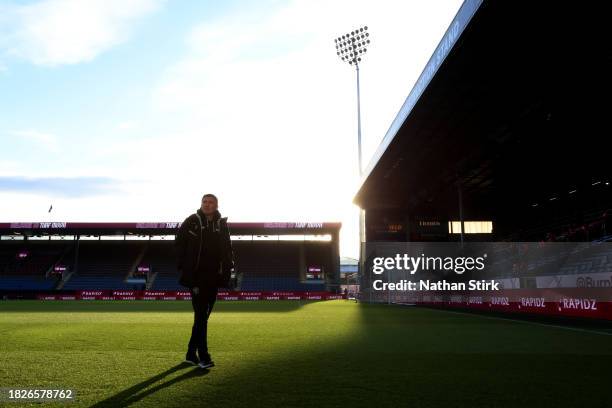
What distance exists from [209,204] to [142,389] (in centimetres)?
204

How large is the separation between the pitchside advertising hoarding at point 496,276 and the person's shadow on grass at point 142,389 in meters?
12.4

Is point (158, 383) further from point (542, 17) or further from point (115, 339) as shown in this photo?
point (542, 17)

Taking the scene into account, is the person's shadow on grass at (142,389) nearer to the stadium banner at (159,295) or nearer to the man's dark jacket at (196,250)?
the man's dark jacket at (196,250)

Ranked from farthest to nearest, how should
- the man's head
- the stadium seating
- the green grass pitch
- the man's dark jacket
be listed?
the stadium seating → the man's head → the man's dark jacket → the green grass pitch

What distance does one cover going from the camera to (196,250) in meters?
5.63

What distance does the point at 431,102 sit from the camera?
655 inches

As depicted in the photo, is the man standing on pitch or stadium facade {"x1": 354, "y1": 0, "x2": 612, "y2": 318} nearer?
the man standing on pitch

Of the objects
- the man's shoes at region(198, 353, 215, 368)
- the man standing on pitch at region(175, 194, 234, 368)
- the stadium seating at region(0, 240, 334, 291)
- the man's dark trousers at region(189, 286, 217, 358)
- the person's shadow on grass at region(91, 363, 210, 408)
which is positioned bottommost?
the person's shadow on grass at region(91, 363, 210, 408)

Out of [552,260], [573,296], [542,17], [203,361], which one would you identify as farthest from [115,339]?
[552,260]

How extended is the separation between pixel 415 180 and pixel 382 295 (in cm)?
725

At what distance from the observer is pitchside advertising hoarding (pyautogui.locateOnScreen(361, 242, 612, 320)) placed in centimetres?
1588

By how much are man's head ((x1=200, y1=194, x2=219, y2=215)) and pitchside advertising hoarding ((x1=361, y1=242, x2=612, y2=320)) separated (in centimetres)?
1210

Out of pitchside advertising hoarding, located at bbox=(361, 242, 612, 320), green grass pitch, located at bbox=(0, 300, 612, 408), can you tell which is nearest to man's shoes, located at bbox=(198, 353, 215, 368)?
green grass pitch, located at bbox=(0, 300, 612, 408)

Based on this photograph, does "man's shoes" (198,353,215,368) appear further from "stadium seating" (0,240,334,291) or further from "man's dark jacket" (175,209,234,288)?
"stadium seating" (0,240,334,291)
